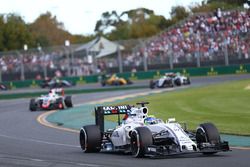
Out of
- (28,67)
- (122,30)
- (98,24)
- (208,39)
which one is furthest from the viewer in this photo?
(98,24)

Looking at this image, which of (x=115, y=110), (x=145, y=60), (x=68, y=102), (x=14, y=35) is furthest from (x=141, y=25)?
(x=115, y=110)

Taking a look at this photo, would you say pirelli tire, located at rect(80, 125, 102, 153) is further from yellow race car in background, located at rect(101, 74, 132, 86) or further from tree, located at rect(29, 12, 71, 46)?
tree, located at rect(29, 12, 71, 46)

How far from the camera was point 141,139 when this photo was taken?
1415 cm

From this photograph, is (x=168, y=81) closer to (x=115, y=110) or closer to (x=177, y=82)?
(x=177, y=82)

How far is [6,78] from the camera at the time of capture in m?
68.9

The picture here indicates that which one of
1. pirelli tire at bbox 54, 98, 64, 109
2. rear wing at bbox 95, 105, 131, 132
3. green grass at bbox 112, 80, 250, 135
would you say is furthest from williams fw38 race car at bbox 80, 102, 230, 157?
pirelli tire at bbox 54, 98, 64, 109

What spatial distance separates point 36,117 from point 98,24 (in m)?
147

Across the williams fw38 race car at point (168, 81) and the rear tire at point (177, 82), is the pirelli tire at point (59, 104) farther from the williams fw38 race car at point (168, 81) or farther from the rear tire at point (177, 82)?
the rear tire at point (177, 82)

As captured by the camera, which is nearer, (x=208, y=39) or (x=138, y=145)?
(x=138, y=145)

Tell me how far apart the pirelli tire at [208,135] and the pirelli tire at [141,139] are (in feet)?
3.49

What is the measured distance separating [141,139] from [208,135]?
53.3 inches

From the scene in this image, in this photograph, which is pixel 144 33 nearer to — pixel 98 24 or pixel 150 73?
pixel 150 73

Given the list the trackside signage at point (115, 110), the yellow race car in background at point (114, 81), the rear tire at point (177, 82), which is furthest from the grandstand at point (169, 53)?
the trackside signage at point (115, 110)

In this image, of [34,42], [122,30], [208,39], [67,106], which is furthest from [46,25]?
[67,106]
